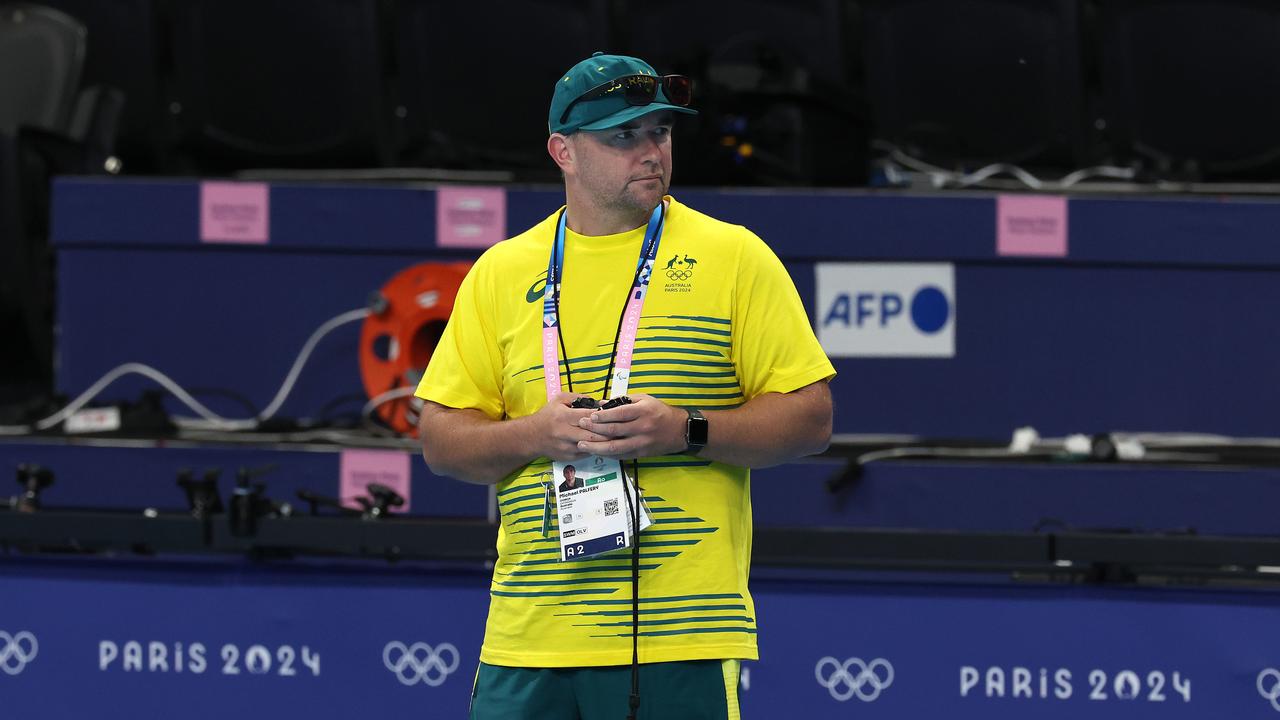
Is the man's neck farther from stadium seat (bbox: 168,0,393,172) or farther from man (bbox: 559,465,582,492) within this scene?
stadium seat (bbox: 168,0,393,172)

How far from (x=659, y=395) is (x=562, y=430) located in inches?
6.4

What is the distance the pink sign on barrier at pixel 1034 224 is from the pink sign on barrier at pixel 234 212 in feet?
5.68

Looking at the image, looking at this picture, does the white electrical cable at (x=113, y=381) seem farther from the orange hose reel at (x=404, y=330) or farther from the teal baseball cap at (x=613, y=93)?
the teal baseball cap at (x=613, y=93)

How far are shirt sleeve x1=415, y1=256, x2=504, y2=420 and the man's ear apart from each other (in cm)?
19

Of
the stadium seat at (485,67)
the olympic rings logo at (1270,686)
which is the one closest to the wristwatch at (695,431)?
the olympic rings logo at (1270,686)

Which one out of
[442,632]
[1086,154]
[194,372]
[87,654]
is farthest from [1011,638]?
[1086,154]

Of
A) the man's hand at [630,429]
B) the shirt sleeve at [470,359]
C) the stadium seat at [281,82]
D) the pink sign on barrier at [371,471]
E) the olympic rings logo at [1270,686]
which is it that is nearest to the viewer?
the man's hand at [630,429]

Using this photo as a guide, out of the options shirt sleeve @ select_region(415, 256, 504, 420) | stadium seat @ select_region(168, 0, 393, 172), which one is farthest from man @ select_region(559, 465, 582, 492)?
stadium seat @ select_region(168, 0, 393, 172)

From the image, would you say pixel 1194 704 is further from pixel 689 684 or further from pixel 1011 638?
pixel 689 684

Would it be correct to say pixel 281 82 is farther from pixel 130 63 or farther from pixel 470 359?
pixel 470 359

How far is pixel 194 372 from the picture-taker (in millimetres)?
3922

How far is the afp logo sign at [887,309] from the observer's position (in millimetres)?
3754

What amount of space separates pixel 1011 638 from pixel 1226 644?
384 millimetres

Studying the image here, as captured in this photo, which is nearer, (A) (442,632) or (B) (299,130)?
(A) (442,632)
